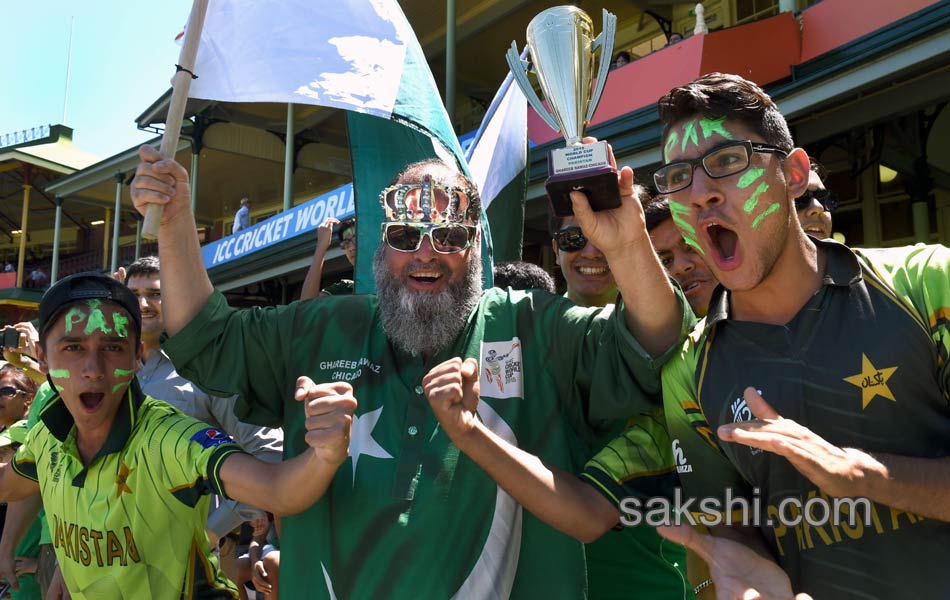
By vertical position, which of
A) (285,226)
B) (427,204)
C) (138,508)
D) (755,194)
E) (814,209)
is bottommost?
(138,508)

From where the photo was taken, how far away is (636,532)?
2514mm

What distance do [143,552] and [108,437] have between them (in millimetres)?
424

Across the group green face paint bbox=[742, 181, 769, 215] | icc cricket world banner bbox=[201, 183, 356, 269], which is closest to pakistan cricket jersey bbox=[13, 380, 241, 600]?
green face paint bbox=[742, 181, 769, 215]

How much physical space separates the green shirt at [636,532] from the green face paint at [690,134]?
0.77 meters

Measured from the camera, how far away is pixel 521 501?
2006mm

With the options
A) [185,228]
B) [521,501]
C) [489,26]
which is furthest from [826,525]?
[489,26]

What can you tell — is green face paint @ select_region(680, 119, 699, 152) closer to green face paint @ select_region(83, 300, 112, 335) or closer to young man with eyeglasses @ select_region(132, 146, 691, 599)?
young man with eyeglasses @ select_region(132, 146, 691, 599)

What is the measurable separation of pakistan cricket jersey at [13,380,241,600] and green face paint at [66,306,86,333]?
319 millimetres

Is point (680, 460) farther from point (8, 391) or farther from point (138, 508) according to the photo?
point (8, 391)

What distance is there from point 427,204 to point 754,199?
1.02 metres

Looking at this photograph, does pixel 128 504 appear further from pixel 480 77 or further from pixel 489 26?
pixel 480 77

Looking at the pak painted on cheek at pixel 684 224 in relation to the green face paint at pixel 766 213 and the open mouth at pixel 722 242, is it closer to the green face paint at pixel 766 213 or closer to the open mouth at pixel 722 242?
the open mouth at pixel 722 242

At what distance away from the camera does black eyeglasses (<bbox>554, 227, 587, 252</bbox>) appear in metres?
3.10

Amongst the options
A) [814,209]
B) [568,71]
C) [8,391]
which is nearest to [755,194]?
[568,71]
